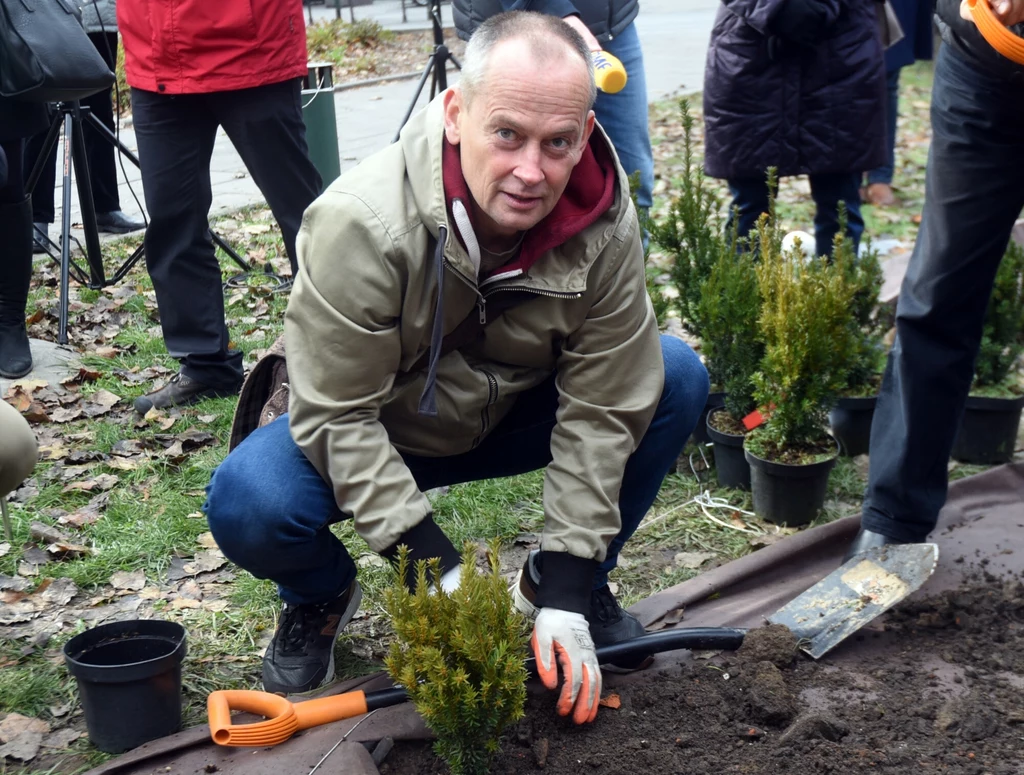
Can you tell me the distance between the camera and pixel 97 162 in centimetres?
A: 654

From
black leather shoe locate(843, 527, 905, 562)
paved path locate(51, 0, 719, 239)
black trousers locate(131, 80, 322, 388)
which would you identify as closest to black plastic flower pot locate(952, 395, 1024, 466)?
black leather shoe locate(843, 527, 905, 562)

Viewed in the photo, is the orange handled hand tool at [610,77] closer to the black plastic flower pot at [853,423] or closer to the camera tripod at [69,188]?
the black plastic flower pot at [853,423]

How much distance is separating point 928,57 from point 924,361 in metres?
4.40

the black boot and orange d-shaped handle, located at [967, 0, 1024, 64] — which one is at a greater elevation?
orange d-shaped handle, located at [967, 0, 1024, 64]

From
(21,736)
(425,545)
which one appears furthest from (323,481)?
(21,736)

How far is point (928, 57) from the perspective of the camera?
665 centimetres

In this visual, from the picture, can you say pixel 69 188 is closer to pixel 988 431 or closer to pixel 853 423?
pixel 853 423

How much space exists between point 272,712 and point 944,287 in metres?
1.97

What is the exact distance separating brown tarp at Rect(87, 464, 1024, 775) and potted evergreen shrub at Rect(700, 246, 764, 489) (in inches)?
17.8

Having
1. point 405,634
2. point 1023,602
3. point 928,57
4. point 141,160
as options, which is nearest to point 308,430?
point 405,634

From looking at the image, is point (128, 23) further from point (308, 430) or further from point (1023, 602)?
point (1023, 602)

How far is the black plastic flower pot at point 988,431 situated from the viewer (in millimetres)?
3822

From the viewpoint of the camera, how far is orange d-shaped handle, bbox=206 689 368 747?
2.33m

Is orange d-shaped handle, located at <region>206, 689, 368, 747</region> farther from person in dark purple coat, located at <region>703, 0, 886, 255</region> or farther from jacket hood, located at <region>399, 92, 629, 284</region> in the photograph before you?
person in dark purple coat, located at <region>703, 0, 886, 255</region>
